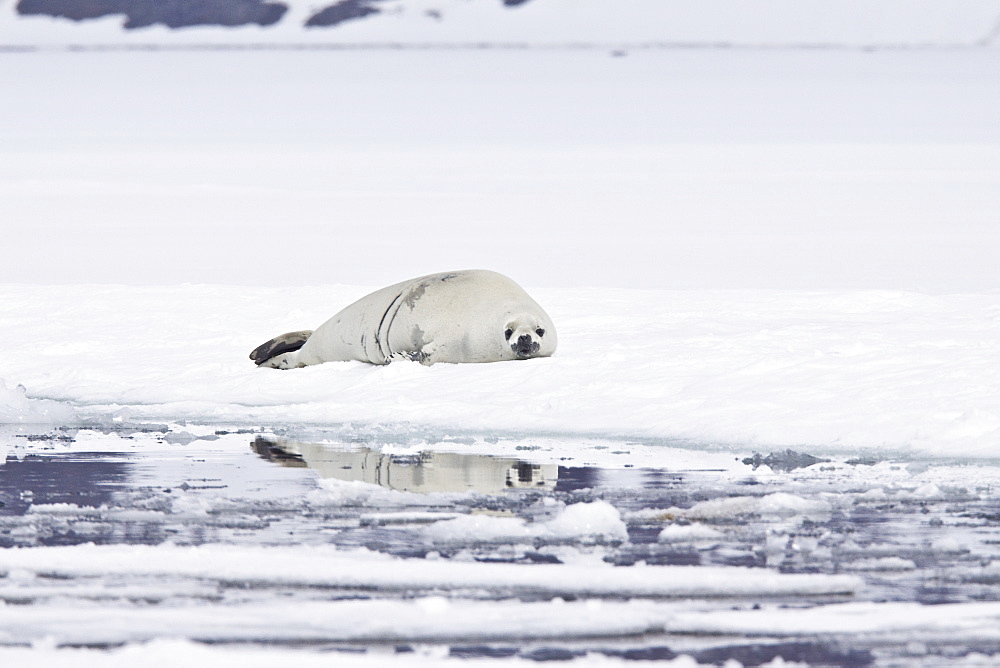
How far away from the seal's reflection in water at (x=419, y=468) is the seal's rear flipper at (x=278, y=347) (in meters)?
3.65

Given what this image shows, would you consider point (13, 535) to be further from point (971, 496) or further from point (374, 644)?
point (971, 496)

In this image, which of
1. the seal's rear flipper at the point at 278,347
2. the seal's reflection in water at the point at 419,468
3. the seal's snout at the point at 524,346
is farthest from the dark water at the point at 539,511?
the seal's rear flipper at the point at 278,347

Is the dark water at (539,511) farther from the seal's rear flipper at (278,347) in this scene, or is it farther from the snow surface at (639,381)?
the seal's rear flipper at (278,347)

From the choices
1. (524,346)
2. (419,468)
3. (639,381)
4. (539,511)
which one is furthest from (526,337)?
(539,511)

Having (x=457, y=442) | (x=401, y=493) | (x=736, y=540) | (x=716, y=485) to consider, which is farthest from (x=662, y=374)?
(x=736, y=540)

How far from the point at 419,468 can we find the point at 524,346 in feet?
10.6

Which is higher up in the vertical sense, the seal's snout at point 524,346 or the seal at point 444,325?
the seal at point 444,325

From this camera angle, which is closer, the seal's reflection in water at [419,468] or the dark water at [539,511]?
the dark water at [539,511]

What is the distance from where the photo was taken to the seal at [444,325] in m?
8.70

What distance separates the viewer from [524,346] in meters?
8.59

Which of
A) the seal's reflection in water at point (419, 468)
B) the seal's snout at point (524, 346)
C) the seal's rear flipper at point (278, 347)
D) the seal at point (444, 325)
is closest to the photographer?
the seal's reflection in water at point (419, 468)

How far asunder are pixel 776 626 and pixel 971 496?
6.35 ft

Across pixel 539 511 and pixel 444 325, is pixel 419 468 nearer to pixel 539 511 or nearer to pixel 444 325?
pixel 539 511

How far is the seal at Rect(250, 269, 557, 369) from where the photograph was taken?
8.70m
